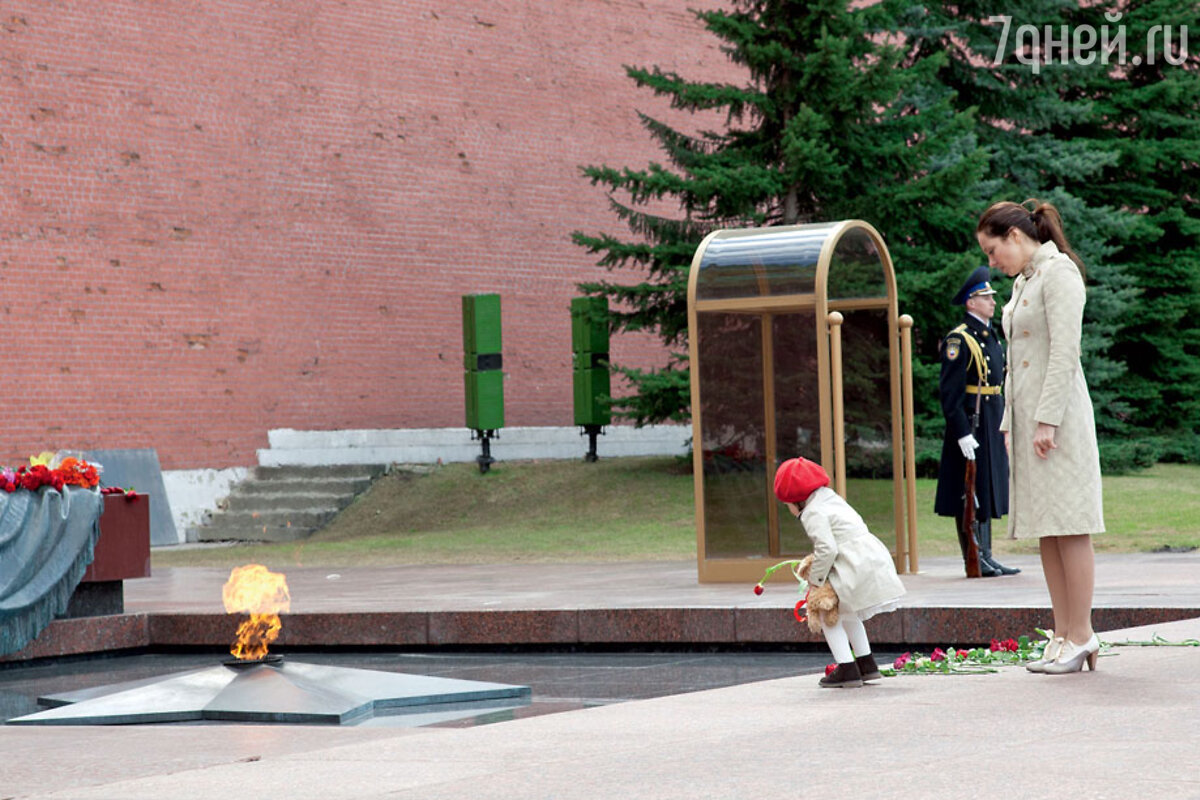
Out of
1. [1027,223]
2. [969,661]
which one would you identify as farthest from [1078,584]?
[1027,223]

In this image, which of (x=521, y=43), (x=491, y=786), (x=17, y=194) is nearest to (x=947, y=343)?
(x=491, y=786)

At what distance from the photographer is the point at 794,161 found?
704 inches

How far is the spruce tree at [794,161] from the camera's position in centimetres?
1811

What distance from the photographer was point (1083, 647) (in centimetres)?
557

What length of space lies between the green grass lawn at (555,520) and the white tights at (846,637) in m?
6.55

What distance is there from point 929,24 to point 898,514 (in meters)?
14.1

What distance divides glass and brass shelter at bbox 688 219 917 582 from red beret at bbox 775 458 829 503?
4.04 meters

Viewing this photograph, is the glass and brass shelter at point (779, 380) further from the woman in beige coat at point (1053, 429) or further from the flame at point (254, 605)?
the woman in beige coat at point (1053, 429)

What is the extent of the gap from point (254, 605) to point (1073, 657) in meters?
3.84

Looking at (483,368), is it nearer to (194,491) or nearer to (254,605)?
(194,491)

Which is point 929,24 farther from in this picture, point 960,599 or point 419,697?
point 419,697

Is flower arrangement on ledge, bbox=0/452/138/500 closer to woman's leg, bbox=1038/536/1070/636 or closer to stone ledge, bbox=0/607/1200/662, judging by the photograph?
stone ledge, bbox=0/607/1200/662

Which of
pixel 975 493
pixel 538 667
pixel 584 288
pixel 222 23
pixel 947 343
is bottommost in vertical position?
pixel 538 667

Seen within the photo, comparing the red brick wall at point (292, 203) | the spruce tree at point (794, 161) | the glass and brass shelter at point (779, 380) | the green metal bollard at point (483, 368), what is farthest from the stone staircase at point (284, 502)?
the glass and brass shelter at point (779, 380)
